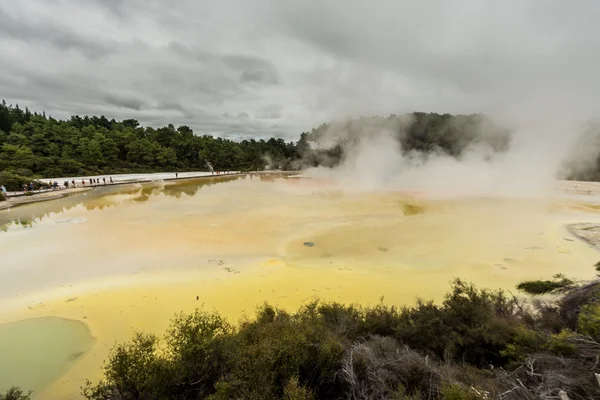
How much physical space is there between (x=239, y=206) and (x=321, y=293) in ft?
43.4

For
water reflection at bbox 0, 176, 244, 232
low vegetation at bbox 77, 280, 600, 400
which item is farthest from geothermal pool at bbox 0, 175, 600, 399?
low vegetation at bbox 77, 280, 600, 400

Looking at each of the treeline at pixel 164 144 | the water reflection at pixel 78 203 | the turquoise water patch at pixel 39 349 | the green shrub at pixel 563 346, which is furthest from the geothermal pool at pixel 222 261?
the treeline at pixel 164 144

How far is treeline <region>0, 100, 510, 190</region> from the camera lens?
33250 mm

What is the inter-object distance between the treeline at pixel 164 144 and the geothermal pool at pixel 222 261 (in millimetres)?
17938

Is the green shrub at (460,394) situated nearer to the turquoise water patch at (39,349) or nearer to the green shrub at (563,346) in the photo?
the green shrub at (563,346)

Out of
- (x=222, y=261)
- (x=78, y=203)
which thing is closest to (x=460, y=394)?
(x=222, y=261)

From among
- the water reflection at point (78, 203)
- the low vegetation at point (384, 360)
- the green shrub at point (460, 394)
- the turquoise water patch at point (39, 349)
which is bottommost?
the turquoise water patch at point (39, 349)

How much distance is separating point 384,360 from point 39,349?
700 cm

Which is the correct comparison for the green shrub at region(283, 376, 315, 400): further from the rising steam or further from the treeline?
the treeline

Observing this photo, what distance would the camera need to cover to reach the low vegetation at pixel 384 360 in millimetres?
3457

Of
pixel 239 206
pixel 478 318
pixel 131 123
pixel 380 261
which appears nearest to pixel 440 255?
pixel 380 261

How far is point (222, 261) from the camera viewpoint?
10.3 meters

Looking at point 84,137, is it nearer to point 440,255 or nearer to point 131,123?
point 131,123

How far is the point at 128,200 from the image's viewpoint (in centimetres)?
2253
